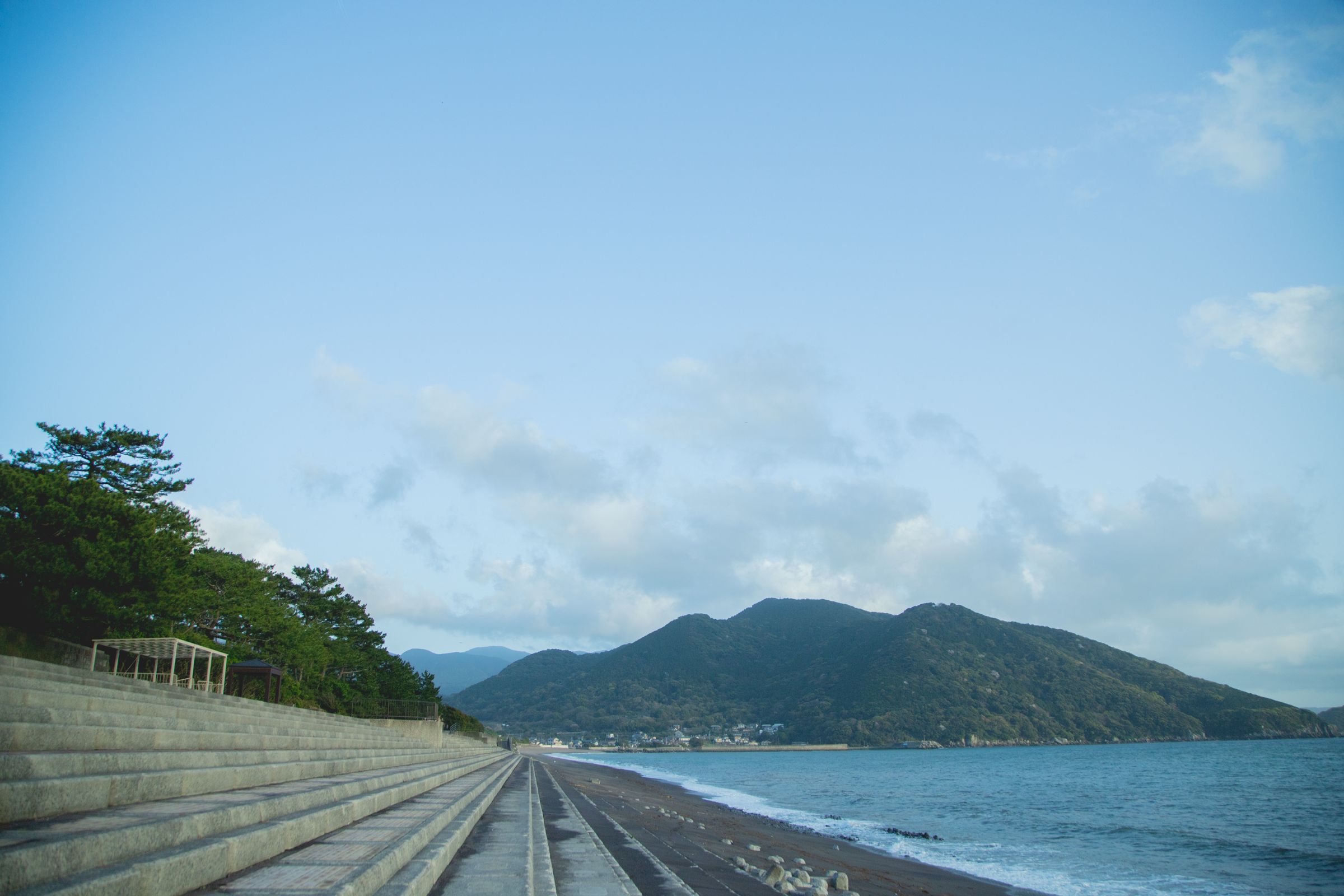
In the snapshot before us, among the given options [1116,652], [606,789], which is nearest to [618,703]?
[1116,652]

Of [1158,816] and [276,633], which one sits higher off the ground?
[276,633]

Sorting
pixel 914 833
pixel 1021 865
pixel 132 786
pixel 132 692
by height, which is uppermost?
pixel 132 786

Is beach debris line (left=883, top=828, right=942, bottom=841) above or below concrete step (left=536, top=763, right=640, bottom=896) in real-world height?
below

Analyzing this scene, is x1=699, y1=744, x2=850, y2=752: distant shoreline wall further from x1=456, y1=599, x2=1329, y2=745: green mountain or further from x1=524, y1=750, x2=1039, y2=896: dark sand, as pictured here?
x1=524, y1=750, x2=1039, y2=896: dark sand

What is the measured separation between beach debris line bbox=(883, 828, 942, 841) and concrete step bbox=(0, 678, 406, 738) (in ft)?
77.3

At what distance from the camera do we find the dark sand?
15.6 metres

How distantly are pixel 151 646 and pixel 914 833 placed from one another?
28.3m

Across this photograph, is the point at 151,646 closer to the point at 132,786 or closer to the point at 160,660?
the point at 160,660

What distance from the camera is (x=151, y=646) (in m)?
21.4

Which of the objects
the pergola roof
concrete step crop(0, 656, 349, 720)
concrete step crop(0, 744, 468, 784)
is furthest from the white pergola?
concrete step crop(0, 744, 468, 784)

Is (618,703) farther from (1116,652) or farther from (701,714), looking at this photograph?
(1116,652)

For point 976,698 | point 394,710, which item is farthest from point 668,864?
point 976,698

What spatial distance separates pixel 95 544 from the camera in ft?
68.8

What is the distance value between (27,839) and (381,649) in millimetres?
63823
